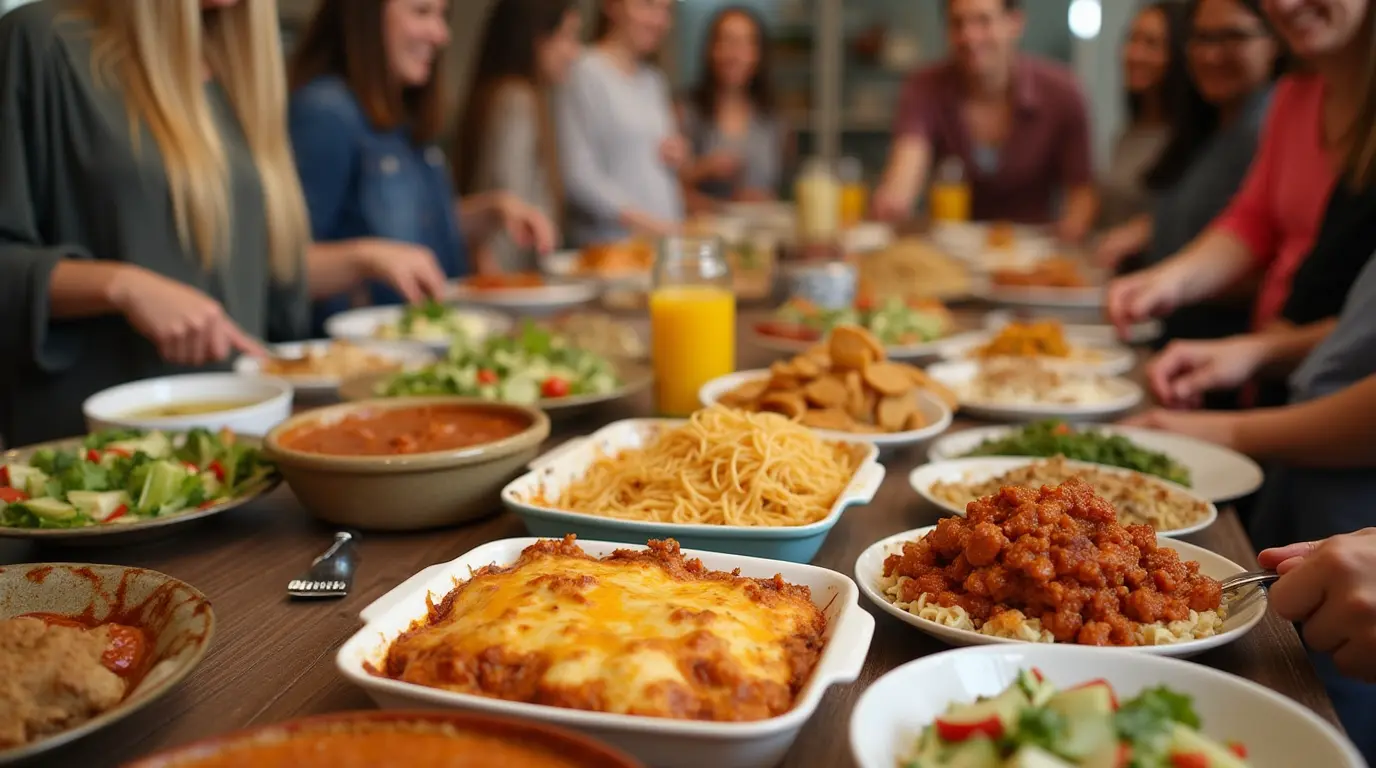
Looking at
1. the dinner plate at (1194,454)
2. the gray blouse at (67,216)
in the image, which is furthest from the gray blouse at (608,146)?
the dinner plate at (1194,454)

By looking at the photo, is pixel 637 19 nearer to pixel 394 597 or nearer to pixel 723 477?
pixel 723 477

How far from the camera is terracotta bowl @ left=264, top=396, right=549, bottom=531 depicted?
5.91 ft

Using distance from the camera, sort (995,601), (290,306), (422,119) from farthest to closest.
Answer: (422,119), (290,306), (995,601)

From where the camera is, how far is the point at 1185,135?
5148mm

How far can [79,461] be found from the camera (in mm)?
1824

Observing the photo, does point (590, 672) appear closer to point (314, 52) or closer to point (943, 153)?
point (314, 52)

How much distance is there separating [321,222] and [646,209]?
2.94 meters

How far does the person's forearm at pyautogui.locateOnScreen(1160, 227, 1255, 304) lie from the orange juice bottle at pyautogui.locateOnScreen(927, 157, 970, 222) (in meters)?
3.55

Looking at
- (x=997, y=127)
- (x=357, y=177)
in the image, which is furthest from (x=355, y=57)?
(x=997, y=127)

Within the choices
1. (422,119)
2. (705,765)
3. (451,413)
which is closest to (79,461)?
(451,413)

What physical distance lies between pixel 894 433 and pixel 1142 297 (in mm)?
1522

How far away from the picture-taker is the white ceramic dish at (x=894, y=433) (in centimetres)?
214

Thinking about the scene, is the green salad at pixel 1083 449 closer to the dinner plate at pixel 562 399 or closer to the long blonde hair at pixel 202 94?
the dinner plate at pixel 562 399

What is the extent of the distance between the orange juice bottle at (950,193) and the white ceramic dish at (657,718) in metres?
6.14
